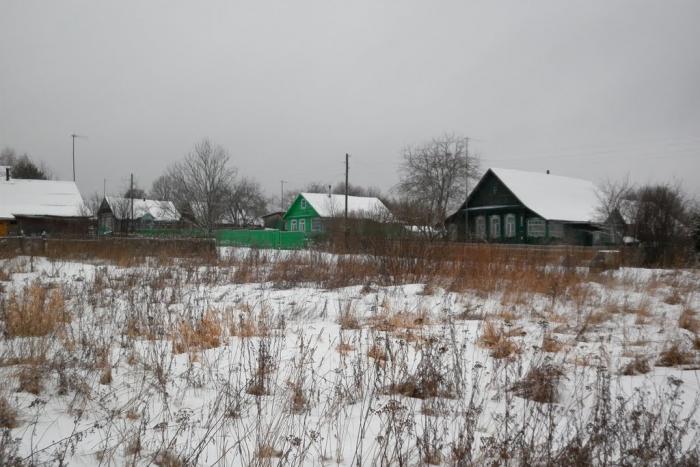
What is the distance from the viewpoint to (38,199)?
39.0 metres

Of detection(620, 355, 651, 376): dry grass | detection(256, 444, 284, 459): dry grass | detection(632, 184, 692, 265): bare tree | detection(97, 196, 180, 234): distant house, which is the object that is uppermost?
detection(97, 196, 180, 234): distant house

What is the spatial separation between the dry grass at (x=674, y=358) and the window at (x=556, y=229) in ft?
94.7

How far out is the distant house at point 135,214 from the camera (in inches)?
1574

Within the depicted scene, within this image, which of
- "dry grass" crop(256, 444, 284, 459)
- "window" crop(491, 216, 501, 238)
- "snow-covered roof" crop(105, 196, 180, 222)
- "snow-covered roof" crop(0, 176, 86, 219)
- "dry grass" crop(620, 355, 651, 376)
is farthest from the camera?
"snow-covered roof" crop(105, 196, 180, 222)

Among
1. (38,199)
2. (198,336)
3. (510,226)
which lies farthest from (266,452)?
(38,199)

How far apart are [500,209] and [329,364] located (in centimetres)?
3375

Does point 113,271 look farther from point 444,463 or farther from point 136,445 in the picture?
point 444,463

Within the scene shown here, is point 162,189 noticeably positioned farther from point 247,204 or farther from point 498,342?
point 498,342

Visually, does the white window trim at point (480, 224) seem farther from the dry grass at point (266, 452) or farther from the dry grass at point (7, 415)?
the dry grass at point (7, 415)

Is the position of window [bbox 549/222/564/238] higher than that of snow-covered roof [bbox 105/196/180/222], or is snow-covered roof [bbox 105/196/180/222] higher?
snow-covered roof [bbox 105/196/180/222]

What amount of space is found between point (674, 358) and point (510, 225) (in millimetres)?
31775

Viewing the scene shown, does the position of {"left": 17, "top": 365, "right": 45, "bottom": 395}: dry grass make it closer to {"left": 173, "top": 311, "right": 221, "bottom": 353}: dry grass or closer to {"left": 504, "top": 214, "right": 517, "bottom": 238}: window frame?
{"left": 173, "top": 311, "right": 221, "bottom": 353}: dry grass

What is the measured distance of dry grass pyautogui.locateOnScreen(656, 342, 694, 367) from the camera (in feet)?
15.0

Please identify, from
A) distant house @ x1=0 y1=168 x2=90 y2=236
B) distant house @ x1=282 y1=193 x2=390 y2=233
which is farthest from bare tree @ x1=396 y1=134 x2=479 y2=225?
distant house @ x1=0 y1=168 x2=90 y2=236
